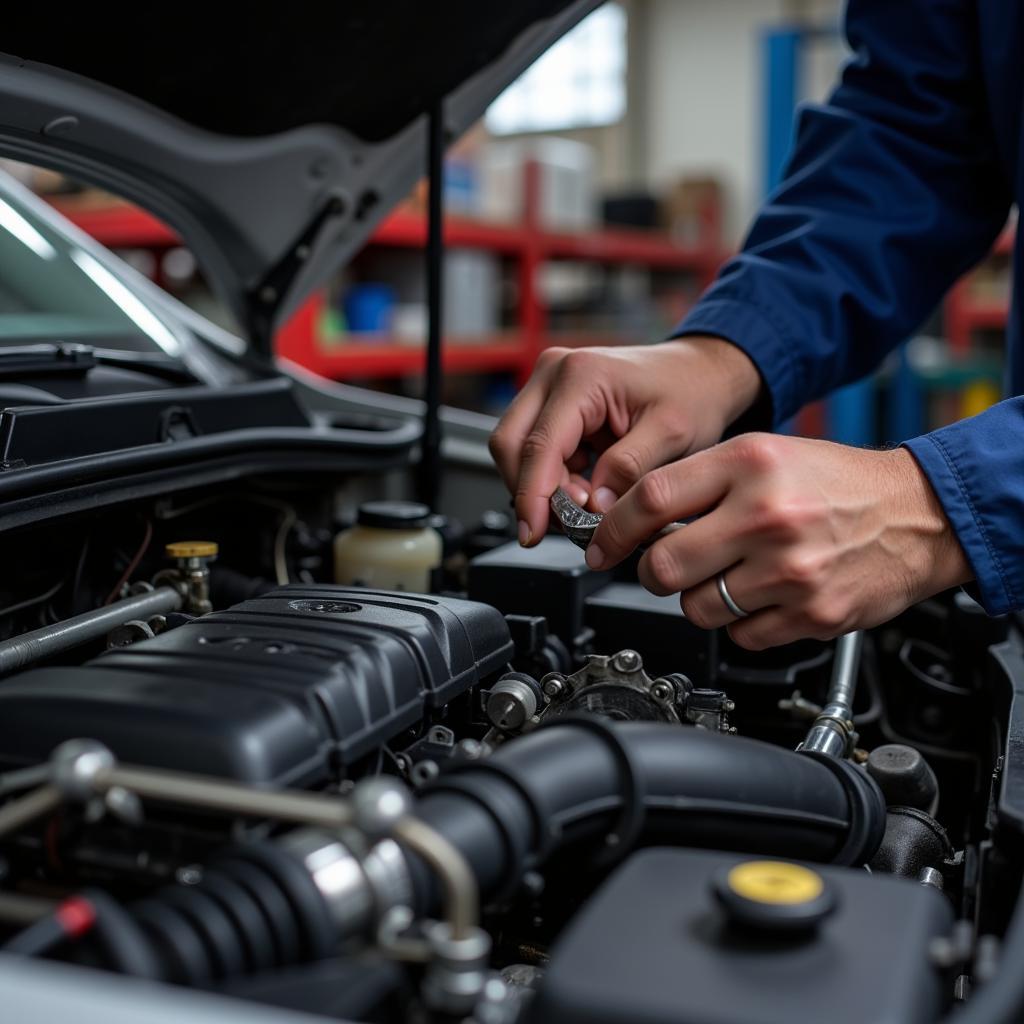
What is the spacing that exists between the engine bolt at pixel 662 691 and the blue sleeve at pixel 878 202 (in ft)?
1.57

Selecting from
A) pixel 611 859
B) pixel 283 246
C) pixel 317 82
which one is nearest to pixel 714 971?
pixel 611 859

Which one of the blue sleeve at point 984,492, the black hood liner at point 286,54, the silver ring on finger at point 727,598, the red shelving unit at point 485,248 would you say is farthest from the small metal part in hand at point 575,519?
the red shelving unit at point 485,248

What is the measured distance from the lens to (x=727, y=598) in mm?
720

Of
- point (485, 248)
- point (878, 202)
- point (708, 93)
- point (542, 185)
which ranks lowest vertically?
point (878, 202)

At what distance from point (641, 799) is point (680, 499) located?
0.22 metres

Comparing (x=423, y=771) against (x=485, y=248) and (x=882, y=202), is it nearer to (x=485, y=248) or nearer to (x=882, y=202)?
(x=882, y=202)

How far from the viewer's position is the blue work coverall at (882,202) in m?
1.16

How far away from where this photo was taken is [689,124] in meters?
6.94

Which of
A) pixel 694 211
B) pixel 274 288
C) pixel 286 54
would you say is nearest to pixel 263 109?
pixel 286 54

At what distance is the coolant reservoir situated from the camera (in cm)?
101

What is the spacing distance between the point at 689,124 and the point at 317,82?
6.29m

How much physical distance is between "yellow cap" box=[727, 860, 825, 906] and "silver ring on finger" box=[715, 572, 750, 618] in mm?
247

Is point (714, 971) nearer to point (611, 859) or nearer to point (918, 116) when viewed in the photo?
point (611, 859)

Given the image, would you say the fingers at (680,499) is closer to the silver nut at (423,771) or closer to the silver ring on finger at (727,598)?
the silver ring on finger at (727,598)
